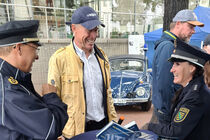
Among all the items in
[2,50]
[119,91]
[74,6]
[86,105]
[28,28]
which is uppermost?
[74,6]

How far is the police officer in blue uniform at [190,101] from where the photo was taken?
1322 mm

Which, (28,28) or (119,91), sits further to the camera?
(119,91)

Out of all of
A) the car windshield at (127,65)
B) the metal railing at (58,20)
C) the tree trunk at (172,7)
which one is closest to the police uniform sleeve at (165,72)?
the tree trunk at (172,7)

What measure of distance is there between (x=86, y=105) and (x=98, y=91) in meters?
0.21

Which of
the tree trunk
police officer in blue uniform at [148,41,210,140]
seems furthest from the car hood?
police officer in blue uniform at [148,41,210,140]

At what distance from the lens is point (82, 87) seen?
6.17 feet

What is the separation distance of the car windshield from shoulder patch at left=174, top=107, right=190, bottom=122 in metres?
4.40

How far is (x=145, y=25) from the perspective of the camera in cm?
1166

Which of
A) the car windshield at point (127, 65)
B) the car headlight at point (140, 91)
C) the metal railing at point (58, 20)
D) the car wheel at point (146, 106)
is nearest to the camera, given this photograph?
the car headlight at point (140, 91)

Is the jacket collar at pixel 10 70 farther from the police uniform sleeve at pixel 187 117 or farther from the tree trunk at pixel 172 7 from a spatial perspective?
the tree trunk at pixel 172 7

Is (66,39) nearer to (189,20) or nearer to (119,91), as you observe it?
(119,91)

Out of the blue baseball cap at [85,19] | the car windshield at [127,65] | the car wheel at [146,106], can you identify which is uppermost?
the blue baseball cap at [85,19]

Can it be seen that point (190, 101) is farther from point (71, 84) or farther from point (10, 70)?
point (10, 70)

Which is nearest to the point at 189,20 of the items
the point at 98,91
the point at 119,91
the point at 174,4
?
the point at 174,4
